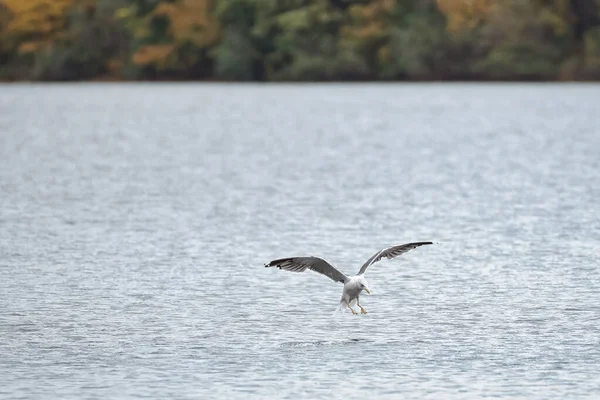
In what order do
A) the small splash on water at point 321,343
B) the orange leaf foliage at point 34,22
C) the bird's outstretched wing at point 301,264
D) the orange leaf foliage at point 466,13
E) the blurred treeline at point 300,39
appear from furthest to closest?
the orange leaf foliage at point 34,22 < the orange leaf foliage at point 466,13 < the blurred treeline at point 300,39 < the small splash on water at point 321,343 < the bird's outstretched wing at point 301,264

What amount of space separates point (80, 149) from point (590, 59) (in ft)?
192

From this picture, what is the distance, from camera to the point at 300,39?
106 meters

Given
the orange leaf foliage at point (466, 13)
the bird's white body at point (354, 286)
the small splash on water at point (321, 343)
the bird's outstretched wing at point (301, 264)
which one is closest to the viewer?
the bird's outstretched wing at point (301, 264)

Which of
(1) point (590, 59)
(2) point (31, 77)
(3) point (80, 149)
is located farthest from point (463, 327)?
(2) point (31, 77)

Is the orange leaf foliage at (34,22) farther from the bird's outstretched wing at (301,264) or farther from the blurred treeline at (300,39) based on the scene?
the bird's outstretched wing at (301,264)

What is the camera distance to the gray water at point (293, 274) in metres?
13.6

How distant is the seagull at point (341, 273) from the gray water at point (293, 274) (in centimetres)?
47

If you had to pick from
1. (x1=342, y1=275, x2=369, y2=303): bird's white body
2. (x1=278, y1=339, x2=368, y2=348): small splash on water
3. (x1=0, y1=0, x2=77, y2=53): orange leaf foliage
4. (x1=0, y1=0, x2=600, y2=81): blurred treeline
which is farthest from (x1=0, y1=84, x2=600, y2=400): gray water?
(x1=0, y1=0, x2=77, y2=53): orange leaf foliage

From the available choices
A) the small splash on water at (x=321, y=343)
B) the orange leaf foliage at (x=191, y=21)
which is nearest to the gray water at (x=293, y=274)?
the small splash on water at (x=321, y=343)

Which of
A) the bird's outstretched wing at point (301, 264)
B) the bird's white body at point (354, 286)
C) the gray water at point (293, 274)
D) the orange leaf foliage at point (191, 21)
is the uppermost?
the orange leaf foliage at point (191, 21)

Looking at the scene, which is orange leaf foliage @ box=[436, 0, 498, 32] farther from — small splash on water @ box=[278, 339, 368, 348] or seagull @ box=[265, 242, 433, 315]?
small splash on water @ box=[278, 339, 368, 348]

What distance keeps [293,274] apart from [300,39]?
287ft

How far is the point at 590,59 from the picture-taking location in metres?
101

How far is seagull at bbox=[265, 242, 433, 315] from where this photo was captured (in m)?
14.3
